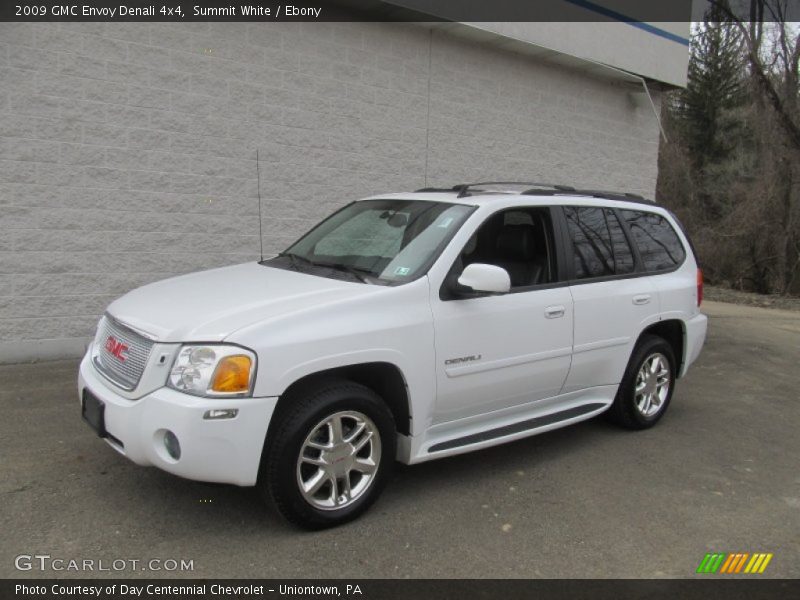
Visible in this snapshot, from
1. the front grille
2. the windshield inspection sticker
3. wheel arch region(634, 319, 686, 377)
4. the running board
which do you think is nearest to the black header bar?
the front grille

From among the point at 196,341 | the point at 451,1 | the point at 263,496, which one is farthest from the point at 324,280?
the point at 451,1

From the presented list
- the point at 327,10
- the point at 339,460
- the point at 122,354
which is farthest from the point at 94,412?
the point at 327,10

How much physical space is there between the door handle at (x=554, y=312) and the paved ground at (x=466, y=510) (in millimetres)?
1038

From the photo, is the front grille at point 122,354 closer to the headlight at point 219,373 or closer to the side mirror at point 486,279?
the headlight at point 219,373

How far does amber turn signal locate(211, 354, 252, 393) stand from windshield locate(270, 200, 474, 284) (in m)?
1.00

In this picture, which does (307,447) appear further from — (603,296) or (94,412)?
(603,296)

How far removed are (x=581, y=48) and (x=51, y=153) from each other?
24.7 ft

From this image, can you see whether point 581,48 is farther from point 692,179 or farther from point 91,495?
point 692,179

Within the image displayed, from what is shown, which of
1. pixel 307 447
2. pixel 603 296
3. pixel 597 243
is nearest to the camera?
pixel 307 447

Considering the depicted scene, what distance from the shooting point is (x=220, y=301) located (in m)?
3.67

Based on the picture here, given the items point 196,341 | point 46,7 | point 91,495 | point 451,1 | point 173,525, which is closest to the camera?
point 196,341

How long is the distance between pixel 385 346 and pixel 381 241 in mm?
970

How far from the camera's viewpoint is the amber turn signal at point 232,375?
324 centimetres

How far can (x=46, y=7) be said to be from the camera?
6.21 meters
